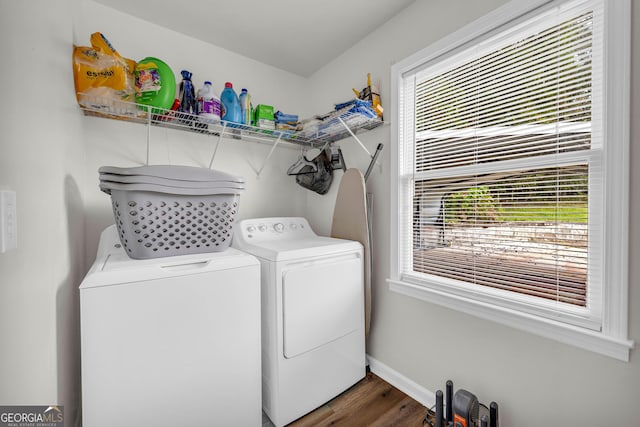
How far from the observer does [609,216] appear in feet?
3.20

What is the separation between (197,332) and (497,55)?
203 centimetres

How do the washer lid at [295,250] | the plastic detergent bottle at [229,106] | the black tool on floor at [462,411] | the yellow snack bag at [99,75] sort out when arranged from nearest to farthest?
the black tool on floor at [462,411]
the yellow snack bag at [99,75]
the washer lid at [295,250]
the plastic detergent bottle at [229,106]

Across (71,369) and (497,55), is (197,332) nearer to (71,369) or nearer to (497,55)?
(71,369)

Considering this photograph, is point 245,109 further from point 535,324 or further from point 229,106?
point 535,324

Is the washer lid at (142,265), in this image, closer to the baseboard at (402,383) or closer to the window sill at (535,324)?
the window sill at (535,324)

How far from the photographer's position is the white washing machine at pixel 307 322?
143cm

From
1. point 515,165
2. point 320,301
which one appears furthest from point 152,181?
point 515,165

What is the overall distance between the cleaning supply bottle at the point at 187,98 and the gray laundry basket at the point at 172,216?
0.69 meters

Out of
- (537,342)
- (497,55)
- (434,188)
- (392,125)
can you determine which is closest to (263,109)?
(392,125)

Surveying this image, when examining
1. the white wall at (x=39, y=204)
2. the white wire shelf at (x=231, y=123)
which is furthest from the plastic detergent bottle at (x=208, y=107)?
the white wall at (x=39, y=204)

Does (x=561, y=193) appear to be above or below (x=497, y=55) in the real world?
below

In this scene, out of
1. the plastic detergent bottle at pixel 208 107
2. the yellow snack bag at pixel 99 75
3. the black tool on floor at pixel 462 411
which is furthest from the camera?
the plastic detergent bottle at pixel 208 107

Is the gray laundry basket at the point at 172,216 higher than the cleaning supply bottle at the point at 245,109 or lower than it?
lower

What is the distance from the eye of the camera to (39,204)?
85 centimetres
